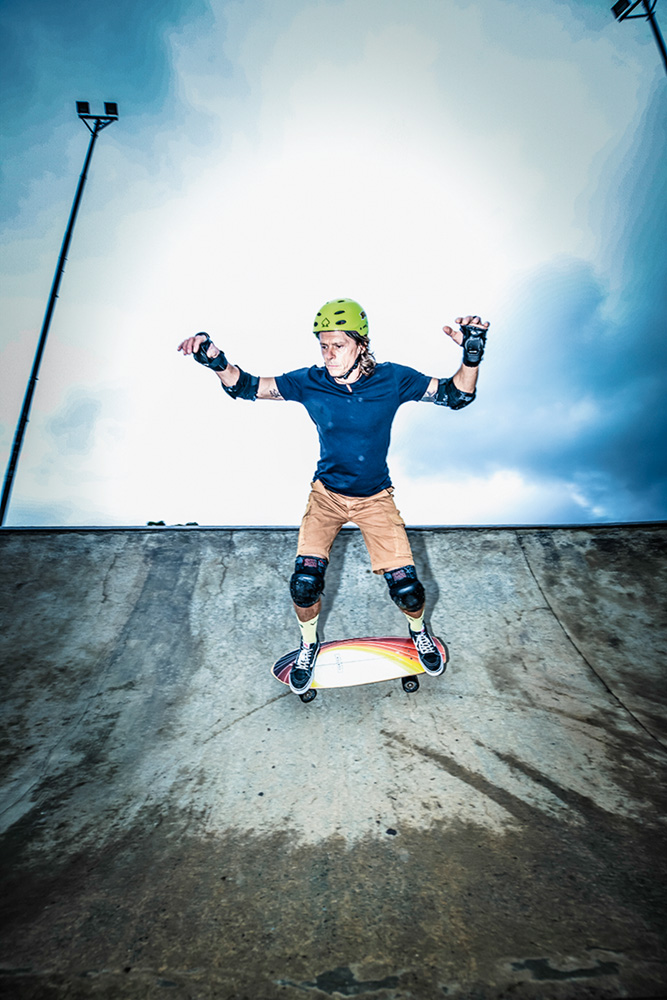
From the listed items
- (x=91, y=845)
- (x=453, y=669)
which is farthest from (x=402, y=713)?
(x=91, y=845)

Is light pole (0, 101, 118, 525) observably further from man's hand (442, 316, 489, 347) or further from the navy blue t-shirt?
man's hand (442, 316, 489, 347)

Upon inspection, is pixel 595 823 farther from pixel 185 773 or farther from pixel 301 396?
pixel 301 396

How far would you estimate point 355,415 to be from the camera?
11.3 feet

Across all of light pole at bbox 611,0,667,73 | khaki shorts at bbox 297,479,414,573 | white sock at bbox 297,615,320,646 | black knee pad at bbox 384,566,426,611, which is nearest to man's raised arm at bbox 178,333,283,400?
khaki shorts at bbox 297,479,414,573

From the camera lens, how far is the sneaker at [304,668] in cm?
342

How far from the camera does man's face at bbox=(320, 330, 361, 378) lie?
3.37 metres

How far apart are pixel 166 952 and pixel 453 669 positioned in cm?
288

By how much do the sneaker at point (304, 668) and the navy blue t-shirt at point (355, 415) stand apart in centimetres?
136

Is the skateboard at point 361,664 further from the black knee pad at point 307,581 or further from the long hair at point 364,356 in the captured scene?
the long hair at point 364,356

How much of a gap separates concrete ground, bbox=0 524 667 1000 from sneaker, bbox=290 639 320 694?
18cm

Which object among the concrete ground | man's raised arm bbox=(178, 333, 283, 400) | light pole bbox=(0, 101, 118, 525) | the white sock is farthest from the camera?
light pole bbox=(0, 101, 118, 525)

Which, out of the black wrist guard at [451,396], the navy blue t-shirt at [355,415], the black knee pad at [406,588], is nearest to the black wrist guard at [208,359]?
the navy blue t-shirt at [355,415]

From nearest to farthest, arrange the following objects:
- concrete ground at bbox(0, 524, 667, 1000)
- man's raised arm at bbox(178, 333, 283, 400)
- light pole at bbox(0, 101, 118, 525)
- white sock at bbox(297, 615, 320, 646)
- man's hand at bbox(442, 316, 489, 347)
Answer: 1. concrete ground at bbox(0, 524, 667, 1000)
2. man's hand at bbox(442, 316, 489, 347)
3. man's raised arm at bbox(178, 333, 283, 400)
4. white sock at bbox(297, 615, 320, 646)
5. light pole at bbox(0, 101, 118, 525)

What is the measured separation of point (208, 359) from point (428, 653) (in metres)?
3.09
